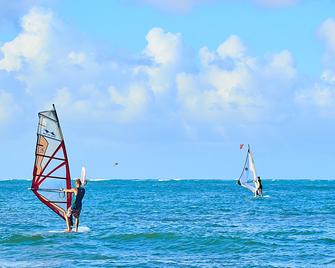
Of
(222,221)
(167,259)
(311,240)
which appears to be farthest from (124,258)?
(222,221)

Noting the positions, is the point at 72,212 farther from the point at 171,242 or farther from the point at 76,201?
the point at 171,242

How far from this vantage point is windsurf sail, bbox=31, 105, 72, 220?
26656mm

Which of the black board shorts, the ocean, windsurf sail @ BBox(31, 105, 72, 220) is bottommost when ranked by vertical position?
the ocean

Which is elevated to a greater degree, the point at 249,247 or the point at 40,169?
the point at 40,169

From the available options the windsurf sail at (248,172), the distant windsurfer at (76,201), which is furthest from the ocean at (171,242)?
the windsurf sail at (248,172)

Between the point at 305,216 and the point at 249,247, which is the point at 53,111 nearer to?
the point at 249,247

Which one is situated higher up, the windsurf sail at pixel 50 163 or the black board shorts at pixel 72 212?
the windsurf sail at pixel 50 163

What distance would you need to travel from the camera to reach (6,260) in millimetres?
22547

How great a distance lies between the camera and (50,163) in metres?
27.3

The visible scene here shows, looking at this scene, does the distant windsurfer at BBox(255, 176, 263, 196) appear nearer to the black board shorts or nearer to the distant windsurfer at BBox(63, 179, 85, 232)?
the distant windsurfer at BBox(63, 179, 85, 232)

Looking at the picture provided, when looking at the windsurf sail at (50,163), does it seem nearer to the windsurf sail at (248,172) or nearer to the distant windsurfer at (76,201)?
the distant windsurfer at (76,201)

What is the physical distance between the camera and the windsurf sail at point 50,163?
26656mm

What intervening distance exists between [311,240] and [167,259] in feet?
23.2

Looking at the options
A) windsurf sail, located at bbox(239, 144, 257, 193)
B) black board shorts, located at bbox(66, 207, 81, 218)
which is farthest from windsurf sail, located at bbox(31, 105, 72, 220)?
windsurf sail, located at bbox(239, 144, 257, 193)
